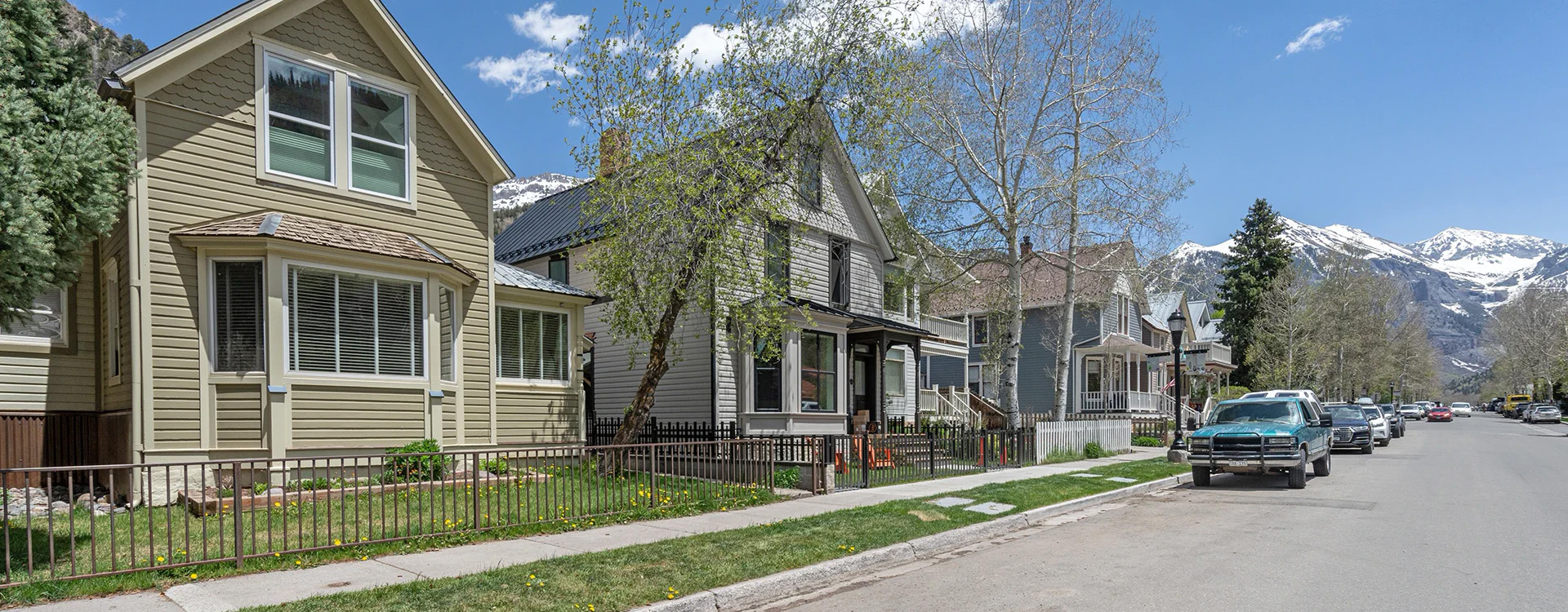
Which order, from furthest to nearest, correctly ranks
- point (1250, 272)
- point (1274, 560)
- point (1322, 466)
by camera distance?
point (1250, 272) < point (1322, 466) < point (1274, 560)

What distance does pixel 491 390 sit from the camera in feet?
53.7

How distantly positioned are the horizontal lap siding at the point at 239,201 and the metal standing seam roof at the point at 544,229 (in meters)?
5.11

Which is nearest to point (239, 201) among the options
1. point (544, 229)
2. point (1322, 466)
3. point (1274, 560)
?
point (544, 229)

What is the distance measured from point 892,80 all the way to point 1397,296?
288 ft

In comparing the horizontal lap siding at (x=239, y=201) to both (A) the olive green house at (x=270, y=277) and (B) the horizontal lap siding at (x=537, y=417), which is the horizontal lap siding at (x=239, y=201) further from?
(B) the horizontal lap siding at (x=537, y=417)

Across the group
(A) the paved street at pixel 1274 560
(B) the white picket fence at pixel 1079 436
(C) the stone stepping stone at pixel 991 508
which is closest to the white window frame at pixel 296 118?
(A) the paved street at pixel 1274 560

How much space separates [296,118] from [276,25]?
142 cm

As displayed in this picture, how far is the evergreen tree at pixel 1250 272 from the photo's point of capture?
60.0 meters

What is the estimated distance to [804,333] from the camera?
845 inches

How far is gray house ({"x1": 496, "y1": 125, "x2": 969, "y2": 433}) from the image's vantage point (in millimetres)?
20656

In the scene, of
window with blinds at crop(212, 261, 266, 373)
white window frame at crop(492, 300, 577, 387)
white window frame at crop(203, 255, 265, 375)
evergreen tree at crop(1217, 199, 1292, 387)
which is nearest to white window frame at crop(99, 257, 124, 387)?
white window frame at crop(203, 255, 265, 375)

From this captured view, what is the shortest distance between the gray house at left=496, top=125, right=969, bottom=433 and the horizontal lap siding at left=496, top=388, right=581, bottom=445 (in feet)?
5.27

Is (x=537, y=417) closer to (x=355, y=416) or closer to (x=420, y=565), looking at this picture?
(x=355, y=416)

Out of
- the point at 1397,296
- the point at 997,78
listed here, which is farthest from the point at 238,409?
the point at 1397,296
